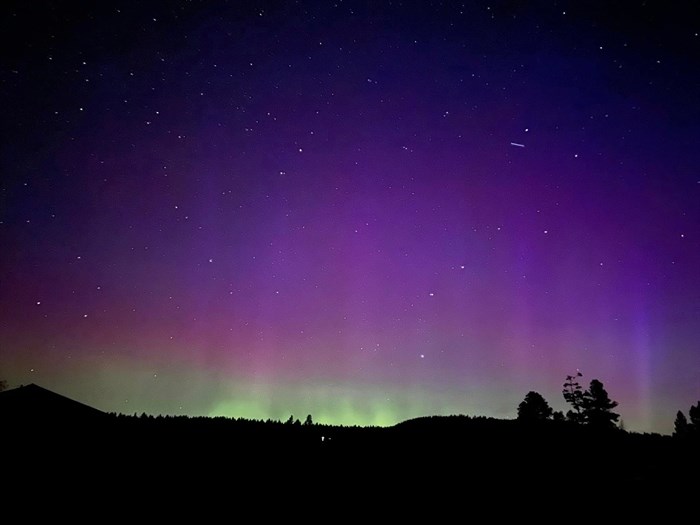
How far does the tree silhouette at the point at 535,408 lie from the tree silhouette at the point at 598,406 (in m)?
3.91

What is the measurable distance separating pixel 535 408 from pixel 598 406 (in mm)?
6472

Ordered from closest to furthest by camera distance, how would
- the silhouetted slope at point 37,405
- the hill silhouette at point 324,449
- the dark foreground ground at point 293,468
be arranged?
1. the dark foreground ground at point 293,468
2. the silhouetted slope at point 37,405
3. the hill silhouette at point 324,449

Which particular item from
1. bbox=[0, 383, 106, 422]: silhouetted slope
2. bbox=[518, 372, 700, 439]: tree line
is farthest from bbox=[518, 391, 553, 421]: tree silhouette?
bbox=[0, 383, 106, 422]: silhouetted slope

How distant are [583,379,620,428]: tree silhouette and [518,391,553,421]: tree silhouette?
12.8ft

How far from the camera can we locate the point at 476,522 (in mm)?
12641

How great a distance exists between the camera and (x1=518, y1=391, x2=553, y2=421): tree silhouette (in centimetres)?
4388

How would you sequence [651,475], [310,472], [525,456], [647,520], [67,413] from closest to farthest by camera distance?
[647,520], [651,475], [67,413], [310,472], [525,456]

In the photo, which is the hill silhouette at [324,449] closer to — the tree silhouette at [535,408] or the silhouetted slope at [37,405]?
the silhouetted slope at [37,405]

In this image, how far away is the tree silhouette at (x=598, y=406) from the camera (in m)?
41.6

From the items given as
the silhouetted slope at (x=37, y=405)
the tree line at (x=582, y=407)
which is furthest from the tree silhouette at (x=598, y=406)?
the silhouetted slope at (x=37, y=405)

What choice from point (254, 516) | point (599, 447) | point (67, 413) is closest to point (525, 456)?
point (599, 447)

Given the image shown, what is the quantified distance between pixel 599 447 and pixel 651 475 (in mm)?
11836

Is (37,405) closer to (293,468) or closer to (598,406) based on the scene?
(293,468)

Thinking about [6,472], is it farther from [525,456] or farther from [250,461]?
[525,456]
